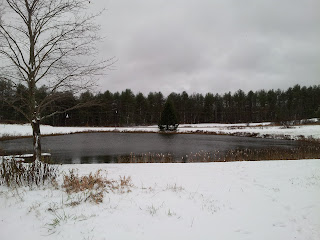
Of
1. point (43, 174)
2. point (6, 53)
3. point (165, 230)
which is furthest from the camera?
point (6, 53)

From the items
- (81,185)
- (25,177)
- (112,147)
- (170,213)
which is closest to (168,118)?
(112,147)

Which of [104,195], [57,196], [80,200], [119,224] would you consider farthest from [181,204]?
[57,196]

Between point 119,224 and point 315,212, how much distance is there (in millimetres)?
3902

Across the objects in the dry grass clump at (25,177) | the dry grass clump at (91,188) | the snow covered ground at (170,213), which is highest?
the dry grass clump at (25,177)

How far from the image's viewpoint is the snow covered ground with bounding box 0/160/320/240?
9.83 ft

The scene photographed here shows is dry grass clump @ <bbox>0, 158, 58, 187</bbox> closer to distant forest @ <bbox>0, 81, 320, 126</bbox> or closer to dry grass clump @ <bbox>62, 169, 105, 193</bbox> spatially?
dry grass clump @ <bbox>62, 169, 105, 193</bbox>

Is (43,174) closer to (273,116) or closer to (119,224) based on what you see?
(119,224)

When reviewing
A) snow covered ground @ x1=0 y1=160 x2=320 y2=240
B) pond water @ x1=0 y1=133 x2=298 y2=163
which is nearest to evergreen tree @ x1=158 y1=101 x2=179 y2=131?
pond water @ x1=0 y1=133 x2=298 y2=163

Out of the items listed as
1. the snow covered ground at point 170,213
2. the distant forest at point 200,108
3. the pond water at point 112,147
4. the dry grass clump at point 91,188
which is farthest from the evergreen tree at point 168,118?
the dry grass clump at point 91,188

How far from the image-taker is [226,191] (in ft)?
16.3

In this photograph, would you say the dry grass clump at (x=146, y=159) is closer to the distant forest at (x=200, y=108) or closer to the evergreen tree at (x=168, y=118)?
the evergreen tree at (x=168, y=118)

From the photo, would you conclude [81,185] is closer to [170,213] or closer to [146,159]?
[170,213]

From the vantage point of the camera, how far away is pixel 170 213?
11.6 feet

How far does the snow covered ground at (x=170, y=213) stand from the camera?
300 centimetres
